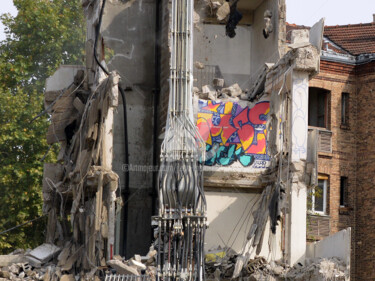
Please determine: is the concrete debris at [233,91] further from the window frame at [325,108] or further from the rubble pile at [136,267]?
the window frame at [325,108]

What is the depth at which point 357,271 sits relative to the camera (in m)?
42.7

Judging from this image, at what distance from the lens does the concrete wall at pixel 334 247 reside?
30188 mm

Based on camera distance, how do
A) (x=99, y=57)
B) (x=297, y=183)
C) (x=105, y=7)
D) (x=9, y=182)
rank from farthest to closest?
1. (x=9, y=182)
2. (x=105, y=7)
3. (x=99, y=57)
4. (x=297, y=183)

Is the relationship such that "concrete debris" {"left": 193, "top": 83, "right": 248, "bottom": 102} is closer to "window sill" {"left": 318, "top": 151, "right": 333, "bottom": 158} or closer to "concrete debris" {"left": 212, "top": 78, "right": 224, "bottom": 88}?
"concrete debris" {"left": 212, "top": 78, "right": 224, "bottom": 88}

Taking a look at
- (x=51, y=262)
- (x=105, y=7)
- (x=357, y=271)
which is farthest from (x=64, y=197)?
(x=357, y=271)

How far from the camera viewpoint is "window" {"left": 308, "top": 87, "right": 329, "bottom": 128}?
4394 centimetres

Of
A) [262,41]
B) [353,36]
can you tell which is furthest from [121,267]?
[353,36]

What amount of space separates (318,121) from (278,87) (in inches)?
412

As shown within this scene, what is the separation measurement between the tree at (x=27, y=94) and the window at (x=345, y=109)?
10235 mm

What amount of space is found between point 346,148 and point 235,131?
10017mm

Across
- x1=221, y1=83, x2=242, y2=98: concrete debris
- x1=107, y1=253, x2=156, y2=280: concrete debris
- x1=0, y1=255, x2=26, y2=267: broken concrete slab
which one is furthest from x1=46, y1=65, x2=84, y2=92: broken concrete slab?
x1=107, y1=253, x2=156, y2=280: concrete debris

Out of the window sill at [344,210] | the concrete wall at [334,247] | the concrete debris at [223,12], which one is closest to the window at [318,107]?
the window sill at [344,210]

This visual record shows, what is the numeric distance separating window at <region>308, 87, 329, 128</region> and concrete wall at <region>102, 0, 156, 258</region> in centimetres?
861

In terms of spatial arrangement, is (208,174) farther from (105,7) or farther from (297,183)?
(105,7)
